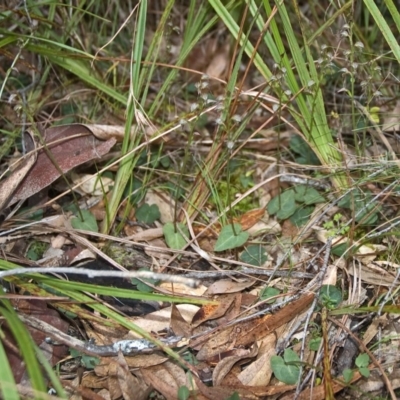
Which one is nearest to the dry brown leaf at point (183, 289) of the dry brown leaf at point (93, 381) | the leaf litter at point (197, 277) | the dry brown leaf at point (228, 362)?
the leaf litter at point (197, 277)

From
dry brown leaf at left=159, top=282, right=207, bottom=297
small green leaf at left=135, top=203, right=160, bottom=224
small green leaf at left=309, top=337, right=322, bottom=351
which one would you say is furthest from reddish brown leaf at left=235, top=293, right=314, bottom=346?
small green leaf at left=135, top=203, right=160, bottom=224

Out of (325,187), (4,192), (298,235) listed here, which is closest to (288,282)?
(298,235)

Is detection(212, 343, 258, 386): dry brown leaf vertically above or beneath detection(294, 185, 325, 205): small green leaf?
beneath

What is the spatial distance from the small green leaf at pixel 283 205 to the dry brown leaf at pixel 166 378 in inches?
26.8

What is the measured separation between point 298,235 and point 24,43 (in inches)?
46.2

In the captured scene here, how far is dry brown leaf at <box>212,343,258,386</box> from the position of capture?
1.75m

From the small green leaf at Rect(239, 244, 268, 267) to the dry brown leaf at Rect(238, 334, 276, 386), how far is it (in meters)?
0.33

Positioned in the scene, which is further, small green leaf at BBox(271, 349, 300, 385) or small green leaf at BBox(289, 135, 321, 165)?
small green leaf at BBox(289, 135, 321, 165)

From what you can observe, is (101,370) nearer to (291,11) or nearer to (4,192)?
(4,192)

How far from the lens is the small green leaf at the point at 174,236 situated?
82.4 inches

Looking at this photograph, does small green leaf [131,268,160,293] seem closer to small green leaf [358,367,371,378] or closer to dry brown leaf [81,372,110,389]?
dry brown leaf [81,372,110,389]

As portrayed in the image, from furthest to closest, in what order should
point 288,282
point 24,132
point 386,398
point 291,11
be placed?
1. point 291,11
2. point 24,132
3. point 288,282
4. point 386,398

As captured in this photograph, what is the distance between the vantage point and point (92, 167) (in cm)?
235

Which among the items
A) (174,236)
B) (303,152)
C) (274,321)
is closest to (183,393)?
(274,321)
